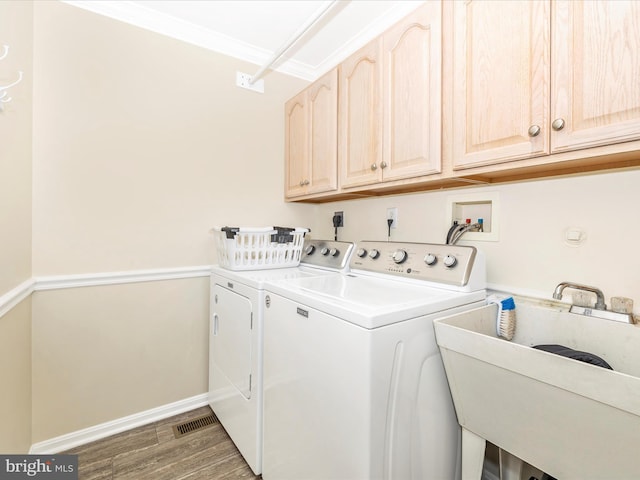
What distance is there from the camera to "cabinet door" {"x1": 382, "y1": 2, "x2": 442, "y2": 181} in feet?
4.26

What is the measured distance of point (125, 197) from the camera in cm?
180

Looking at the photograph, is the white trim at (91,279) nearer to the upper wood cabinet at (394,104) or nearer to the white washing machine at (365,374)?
the white washing machine at (365,374)

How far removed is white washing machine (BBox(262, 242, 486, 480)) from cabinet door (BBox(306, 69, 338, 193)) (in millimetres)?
773

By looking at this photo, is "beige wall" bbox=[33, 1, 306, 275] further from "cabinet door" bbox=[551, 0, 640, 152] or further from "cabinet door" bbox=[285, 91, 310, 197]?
"cabinet door" bbox=[551, 0, 640, 152]

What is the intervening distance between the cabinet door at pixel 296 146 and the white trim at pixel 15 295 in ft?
5.10

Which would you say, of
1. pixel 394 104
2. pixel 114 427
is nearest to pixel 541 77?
pixel 394 104

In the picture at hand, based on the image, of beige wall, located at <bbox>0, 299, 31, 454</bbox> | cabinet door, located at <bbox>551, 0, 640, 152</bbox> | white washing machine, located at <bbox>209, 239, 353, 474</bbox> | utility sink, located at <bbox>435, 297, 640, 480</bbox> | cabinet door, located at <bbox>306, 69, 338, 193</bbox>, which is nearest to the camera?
utility sink, located at <bbox>435, 297, 640, 480</bbox>

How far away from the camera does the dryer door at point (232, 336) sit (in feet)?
4.96

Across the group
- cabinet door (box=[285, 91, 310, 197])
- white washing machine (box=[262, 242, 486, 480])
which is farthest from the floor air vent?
cabinet door (box=[285, 91, 310, 197])

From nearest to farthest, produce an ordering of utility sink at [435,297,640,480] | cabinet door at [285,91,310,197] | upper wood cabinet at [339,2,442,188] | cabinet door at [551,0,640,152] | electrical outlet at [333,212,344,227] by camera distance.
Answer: utility sink at [435,297,640,480] → cabinet door at [551,0,640,152] → upper wood cabinet at [339,2,442,188] → cabinet door at [285,91,310,197] → electrical outlet at [333,212,344,227]

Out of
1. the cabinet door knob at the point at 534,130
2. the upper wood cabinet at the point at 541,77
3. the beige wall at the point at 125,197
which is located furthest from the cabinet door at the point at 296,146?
the cabinet door knob at the point at 534,130

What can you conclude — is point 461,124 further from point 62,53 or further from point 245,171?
point 62,53

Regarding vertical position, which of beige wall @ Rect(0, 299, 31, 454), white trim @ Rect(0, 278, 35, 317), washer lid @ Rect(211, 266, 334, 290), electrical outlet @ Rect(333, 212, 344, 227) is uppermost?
electrical outlet @ Rect(333, 212, 344, 227)

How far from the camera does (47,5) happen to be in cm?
159
